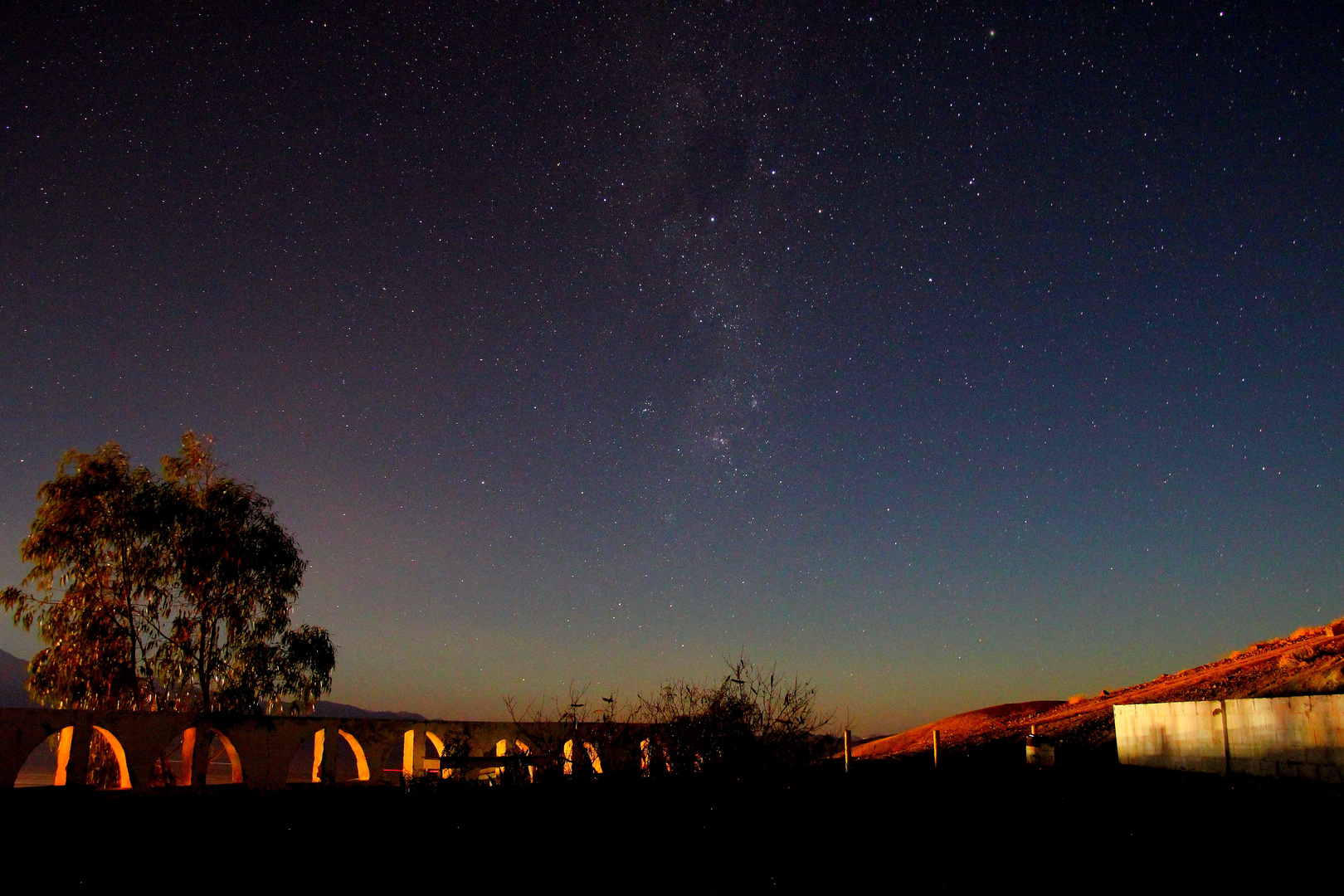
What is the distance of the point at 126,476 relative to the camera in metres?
21.0

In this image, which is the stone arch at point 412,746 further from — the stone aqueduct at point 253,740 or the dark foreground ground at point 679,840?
the dark foreground ground at point 679,840

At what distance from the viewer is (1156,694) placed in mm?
27641

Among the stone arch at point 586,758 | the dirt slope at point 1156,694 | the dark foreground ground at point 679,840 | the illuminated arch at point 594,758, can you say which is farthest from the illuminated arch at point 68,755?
the dirt slope at point 1156,694

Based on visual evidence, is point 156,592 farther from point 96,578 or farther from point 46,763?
point 46,763

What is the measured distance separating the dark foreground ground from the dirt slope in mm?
8498

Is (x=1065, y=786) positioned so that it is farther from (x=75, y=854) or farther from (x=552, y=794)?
(x=75, y=854)

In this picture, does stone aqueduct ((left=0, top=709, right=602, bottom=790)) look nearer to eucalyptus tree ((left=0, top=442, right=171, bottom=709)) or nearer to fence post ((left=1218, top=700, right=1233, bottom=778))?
eucalyptus tree ((left=0, top=442, right=171, bottom=709))

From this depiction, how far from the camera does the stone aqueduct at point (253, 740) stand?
14.0 meters

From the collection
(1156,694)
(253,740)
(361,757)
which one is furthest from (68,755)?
(1156,694)

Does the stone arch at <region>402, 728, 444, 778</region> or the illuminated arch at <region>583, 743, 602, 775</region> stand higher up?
the illuminated arch at <region>583, 743, 602, 775</region>

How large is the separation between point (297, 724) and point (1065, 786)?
14536 mm

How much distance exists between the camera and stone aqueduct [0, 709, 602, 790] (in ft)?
45.9

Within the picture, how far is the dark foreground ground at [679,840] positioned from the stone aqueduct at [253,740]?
46.4 inches

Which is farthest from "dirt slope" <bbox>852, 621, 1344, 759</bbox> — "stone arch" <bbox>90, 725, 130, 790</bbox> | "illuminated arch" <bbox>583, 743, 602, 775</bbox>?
"stone arch" <bbox>90, 725, 130, 790</bbox>
